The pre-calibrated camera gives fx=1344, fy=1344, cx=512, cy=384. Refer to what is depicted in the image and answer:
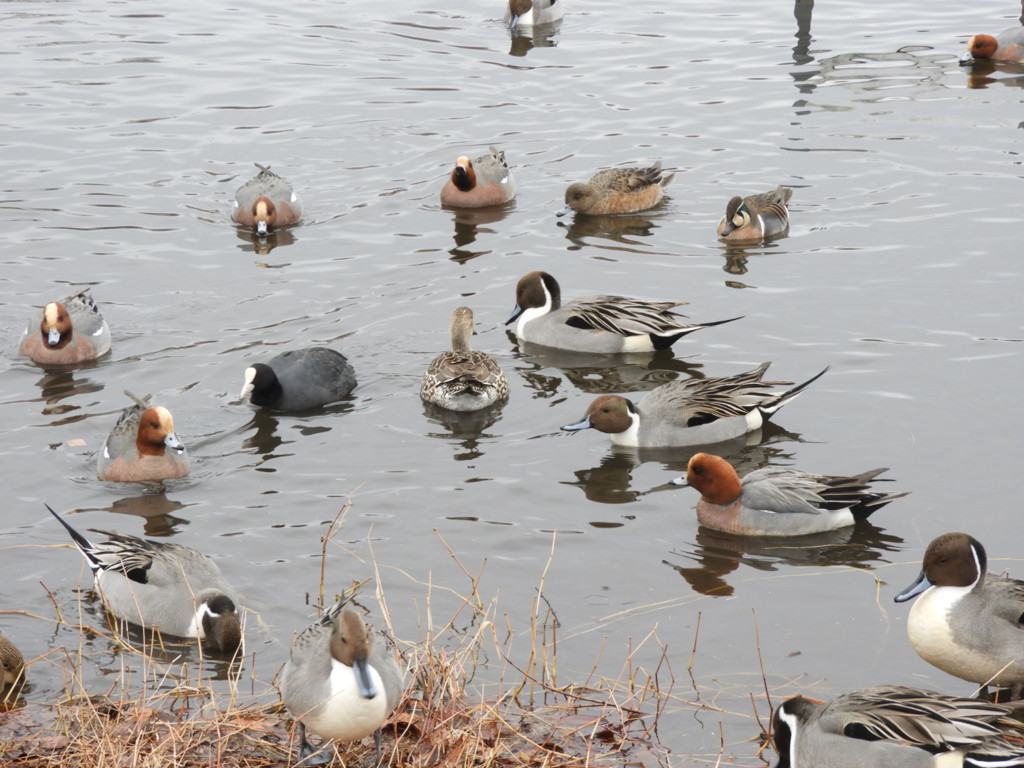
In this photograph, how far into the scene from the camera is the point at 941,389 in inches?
402

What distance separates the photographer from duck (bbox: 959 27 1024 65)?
1927 cm

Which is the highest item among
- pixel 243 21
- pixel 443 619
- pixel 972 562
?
pixel 243 21

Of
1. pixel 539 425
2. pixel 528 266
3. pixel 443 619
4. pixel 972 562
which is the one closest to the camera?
pixel 972 562

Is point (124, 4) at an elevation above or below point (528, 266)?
above

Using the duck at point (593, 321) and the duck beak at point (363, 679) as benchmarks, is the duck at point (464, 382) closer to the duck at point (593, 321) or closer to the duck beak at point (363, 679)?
the duck at point (593, 321)

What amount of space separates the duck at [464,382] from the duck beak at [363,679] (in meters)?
4.98

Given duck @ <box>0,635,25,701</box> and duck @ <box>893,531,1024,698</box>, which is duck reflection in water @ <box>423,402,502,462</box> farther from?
duck @ <box>893,531,1024,698</box>

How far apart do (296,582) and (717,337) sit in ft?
16.8

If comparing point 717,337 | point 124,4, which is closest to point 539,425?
point 717,337

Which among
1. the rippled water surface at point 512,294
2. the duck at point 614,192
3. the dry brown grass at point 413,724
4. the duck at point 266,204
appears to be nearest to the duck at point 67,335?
the rippled water surface at point 512,294

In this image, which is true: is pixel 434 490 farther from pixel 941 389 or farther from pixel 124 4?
pixel 124 4

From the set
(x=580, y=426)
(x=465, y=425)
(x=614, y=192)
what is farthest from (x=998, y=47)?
(x=465, y=425)

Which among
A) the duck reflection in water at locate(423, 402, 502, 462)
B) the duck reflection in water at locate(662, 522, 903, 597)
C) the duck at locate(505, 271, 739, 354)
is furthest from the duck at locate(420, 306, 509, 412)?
the duck reflection in water at locate(662, 522, 903, 597)

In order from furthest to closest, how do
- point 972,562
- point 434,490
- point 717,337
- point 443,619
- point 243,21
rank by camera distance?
point 243,21
point 717,337
point 434,490
point 443,619
point 972,562
